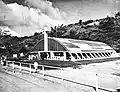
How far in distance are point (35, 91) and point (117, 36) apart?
81.7 meters

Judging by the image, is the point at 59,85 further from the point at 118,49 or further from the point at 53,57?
the point at 118,49

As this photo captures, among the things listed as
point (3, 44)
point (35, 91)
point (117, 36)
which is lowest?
point (35, 91)

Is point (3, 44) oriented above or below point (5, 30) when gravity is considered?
below

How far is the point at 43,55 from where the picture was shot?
35.2 meters

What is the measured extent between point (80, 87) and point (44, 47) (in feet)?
88.0

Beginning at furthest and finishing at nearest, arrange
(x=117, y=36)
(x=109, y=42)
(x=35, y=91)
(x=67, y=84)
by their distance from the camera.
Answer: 1. (x=117, y=36)
2. (x=109, y=42)
3. (x=67, y=84)
4. (x=35, y=91)

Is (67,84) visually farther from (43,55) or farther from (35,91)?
(43,55)

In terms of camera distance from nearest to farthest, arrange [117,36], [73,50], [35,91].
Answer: [35,91] → [73,50] → [117,36]

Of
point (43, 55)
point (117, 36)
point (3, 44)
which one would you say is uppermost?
point (117, 36)

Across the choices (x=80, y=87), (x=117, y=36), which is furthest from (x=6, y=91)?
(x=117, y=36)

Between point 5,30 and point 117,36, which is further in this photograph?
point 117,36

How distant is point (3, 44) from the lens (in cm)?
6028

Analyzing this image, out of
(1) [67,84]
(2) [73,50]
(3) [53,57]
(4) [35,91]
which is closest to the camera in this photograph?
(4) [35,91]

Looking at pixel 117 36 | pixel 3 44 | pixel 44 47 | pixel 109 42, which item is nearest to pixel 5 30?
pixel 3 44
